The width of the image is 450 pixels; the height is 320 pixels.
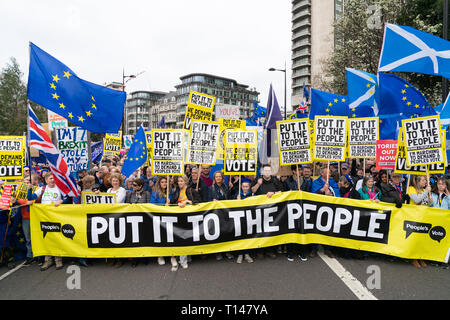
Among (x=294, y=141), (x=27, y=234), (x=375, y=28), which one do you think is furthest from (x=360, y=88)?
(x=27, y=234)

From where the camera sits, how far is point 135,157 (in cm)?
877

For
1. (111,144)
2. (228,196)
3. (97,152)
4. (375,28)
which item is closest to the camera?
(228,196)

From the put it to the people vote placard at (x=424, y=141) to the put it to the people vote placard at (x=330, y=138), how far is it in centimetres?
127

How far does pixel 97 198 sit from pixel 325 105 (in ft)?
30.5

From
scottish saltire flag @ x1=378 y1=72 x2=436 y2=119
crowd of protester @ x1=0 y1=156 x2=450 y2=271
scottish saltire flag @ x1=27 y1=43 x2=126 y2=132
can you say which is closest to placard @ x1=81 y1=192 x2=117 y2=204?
crowd of protester @ x1=0 y1=156 x2=450 y2=271

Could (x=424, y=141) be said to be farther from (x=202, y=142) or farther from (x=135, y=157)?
(x=135, y=157)

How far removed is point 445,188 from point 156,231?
20.1 ft

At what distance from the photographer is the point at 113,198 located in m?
5.86

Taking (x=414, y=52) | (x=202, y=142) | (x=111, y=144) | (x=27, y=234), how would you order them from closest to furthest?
1. (x=27, y=234)
2. (x=202, y=142)
3. (x=414, y=52)
4. (x=111, y=144)

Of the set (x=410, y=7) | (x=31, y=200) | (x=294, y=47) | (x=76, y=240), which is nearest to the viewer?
(x=76, y=240)

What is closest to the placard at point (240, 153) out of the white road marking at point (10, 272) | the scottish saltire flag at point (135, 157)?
the scottish saltire flag at point (135, 157)

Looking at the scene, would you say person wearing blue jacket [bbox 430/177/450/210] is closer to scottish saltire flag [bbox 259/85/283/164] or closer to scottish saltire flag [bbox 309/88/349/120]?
scottish saltire flag [bbox 259/85/283/164]
